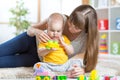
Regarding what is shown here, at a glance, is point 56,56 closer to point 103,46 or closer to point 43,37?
point 43,37

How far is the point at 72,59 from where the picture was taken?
1750 mm

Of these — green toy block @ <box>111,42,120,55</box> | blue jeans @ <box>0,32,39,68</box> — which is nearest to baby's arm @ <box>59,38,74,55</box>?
blue jeans @ <box>0,32,39,68</box>

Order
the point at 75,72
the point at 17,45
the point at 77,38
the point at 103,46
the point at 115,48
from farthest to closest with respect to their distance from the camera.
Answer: the point at 103,46 → the point at 115,48 → the point at 17,45 → the point at 77,38 → the point at 75,72

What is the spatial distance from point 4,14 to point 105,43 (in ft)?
6.05

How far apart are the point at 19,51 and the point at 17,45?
59mm

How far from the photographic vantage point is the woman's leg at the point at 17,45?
203 centimetres

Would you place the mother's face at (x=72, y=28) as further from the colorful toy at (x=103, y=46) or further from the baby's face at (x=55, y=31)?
the colorful toy at (x=103, y=46)

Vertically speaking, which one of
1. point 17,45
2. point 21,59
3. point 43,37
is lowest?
point 21,59

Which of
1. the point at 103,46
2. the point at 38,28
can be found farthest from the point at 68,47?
the point at 103,46

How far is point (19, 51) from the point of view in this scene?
6.81ft

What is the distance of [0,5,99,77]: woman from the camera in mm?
1688

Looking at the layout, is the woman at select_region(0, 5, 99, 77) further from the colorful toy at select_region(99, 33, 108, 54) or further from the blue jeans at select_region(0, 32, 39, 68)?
the colorful toy at select_region(99, 33, 108, 54)

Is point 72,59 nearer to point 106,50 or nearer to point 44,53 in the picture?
point 44,53

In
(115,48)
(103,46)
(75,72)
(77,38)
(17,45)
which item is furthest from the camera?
(103,46)
